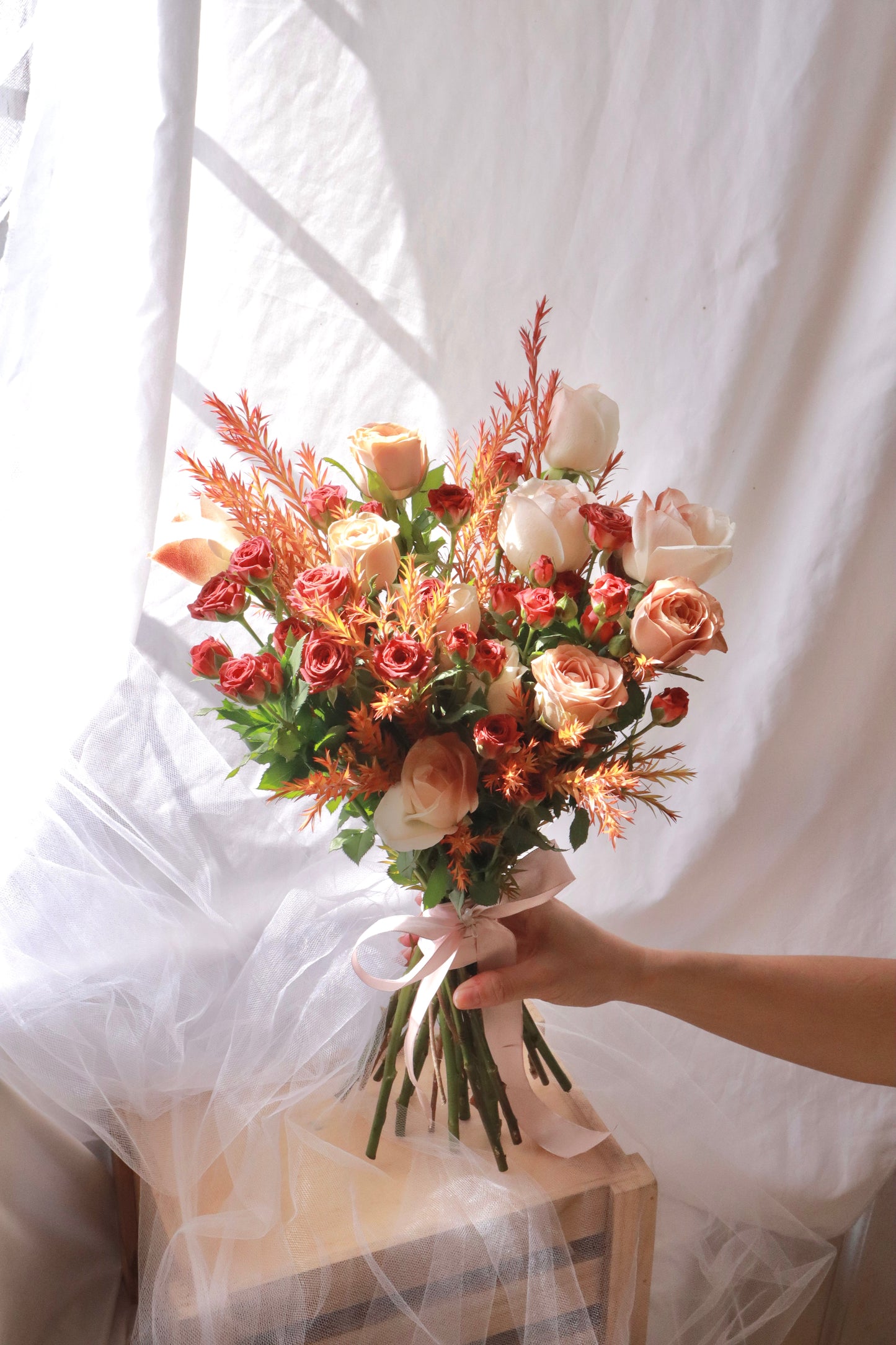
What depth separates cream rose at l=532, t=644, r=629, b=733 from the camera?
0.63 metres

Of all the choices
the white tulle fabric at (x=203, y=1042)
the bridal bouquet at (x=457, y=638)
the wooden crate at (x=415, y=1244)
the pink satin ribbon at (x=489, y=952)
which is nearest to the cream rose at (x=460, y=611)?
the bridal bouquet at (x=457, y=638)

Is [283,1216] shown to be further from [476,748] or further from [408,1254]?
[476,748]

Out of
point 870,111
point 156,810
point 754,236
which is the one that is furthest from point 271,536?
point 870,111

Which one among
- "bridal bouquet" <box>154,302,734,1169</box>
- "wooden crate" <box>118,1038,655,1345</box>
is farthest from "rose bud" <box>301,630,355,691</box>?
"wooden crate" <box>118,1038,655,1345</box>

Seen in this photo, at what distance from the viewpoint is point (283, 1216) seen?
0.84 meters

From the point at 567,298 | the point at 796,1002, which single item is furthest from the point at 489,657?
the point at 567,298

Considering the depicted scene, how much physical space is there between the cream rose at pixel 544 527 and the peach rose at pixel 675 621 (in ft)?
0.27

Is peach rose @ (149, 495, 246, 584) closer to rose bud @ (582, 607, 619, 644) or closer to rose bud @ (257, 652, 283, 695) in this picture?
rose bud @ (257, 652, 283, 695)

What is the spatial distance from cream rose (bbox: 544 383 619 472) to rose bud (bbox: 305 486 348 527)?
0.55 ft

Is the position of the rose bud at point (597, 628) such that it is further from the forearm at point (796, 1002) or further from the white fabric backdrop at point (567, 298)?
the white fabric backdrop at point (567, 298)

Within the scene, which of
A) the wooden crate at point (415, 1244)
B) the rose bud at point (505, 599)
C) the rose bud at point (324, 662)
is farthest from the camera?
the wooden crate at point (415, 1244)

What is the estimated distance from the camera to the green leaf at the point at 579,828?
74 centimetres

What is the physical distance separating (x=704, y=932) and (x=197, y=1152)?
2.14ft

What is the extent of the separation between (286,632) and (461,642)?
0.42ft
